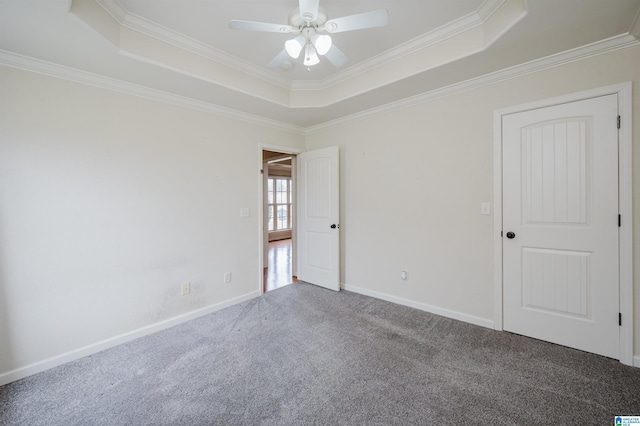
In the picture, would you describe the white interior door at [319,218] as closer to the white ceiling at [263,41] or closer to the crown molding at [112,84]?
the crown molding at [112,84]

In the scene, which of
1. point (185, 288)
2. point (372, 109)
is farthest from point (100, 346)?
point (372, 109)

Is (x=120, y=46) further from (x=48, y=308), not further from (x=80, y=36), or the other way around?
(x=48, y=308)

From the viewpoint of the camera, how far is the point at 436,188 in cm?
292

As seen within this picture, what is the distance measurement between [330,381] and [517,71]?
124 inches

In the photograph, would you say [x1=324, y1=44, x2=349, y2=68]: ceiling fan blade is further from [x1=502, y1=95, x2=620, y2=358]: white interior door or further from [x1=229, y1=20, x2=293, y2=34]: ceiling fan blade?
[x1=502, y1=95, x2=620, y2=358]: white interior door

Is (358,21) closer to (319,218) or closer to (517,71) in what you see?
(517,71)

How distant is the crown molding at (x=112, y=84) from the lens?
6.56 feet

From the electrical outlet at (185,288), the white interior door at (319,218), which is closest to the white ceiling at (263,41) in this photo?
the white interior door at (319,218)

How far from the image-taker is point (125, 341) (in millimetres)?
2477

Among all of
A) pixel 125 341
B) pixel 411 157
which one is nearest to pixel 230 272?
pixel 125 341

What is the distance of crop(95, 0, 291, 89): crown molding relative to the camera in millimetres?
1933

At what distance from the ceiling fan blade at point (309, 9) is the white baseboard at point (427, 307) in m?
3.05

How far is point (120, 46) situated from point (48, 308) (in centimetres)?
223

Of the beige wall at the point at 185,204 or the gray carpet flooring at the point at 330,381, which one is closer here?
the gray carpet flooring at the point at 330,381
